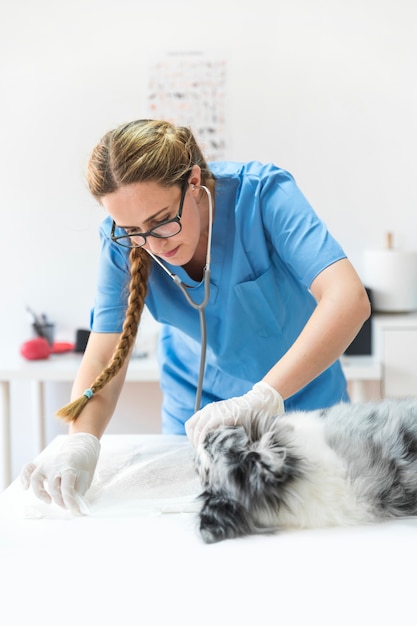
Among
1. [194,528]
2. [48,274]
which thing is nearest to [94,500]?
[194,528]

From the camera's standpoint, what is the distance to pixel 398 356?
262cm

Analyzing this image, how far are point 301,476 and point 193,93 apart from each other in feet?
7.18

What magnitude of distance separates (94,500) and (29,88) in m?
2.16

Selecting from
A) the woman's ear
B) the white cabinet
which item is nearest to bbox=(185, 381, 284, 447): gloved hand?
the woman's ear

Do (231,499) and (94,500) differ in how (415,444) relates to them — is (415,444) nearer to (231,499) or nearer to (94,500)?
(231,499)

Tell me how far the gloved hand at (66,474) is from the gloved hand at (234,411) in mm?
203

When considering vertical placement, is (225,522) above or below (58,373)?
above

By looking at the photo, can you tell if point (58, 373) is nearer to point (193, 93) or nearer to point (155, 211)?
point (193, 93)

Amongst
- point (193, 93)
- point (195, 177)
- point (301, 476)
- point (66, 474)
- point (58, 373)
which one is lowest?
point (58, 373)

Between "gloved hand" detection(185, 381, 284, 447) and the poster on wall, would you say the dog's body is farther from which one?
the poster on wall

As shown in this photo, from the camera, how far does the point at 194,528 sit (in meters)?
1.07

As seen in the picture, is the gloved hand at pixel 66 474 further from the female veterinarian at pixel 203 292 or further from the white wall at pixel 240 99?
the white wall at pixel 240 99

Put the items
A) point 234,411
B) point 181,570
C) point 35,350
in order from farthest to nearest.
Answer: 1. point 35,350
2. point 234,411
3. point 181,570

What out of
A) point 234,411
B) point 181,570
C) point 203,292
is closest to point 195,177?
point 203,292
